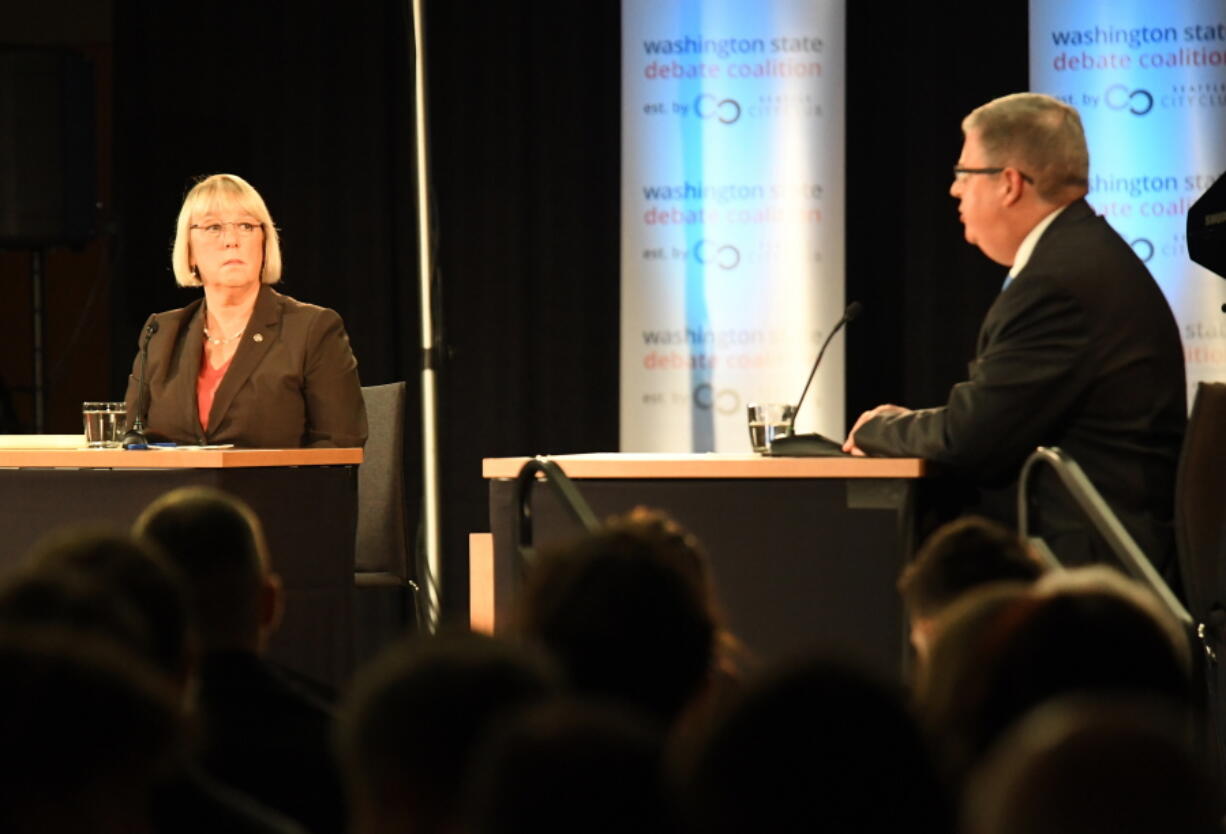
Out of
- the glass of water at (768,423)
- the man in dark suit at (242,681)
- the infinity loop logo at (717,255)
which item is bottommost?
the man in dark suit at (242,681)

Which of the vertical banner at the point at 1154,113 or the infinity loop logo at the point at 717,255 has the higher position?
the vertical banner at the point at 1154,113

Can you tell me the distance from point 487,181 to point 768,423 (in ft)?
12.6

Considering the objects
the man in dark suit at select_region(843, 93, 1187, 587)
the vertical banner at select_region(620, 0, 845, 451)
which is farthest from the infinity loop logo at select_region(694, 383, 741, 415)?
the man in dark suit at select_region(843, 93, 1187, 587)

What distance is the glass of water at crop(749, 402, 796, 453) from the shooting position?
3.83 meters

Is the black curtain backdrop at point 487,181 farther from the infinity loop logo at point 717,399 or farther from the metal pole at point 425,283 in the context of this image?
the infinity loop logo at point 717,399

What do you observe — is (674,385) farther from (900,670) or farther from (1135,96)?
(900,670)

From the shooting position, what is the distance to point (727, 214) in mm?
6926

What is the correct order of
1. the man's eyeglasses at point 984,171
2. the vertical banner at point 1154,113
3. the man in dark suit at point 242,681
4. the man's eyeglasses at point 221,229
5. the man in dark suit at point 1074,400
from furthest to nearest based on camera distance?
the vertical banner at point 1154,113 → the man's eyeglasses at point 221,229 → the man's eyeglasses at point 984,171 → the man in dark suit at point 1074,400 → the man in dark suit at point 242,681

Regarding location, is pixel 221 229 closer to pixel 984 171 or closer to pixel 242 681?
pixel 984 171

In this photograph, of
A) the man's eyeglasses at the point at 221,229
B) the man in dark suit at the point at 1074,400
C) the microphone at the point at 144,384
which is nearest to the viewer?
the man in dark suit at the point at 1074,400

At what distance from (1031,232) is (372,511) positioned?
2053 mm

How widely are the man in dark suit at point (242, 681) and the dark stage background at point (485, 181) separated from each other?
4.98m

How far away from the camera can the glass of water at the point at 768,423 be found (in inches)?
151

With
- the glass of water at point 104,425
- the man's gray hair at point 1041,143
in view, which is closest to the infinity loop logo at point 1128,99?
the man's gray hair at point 1041,143
